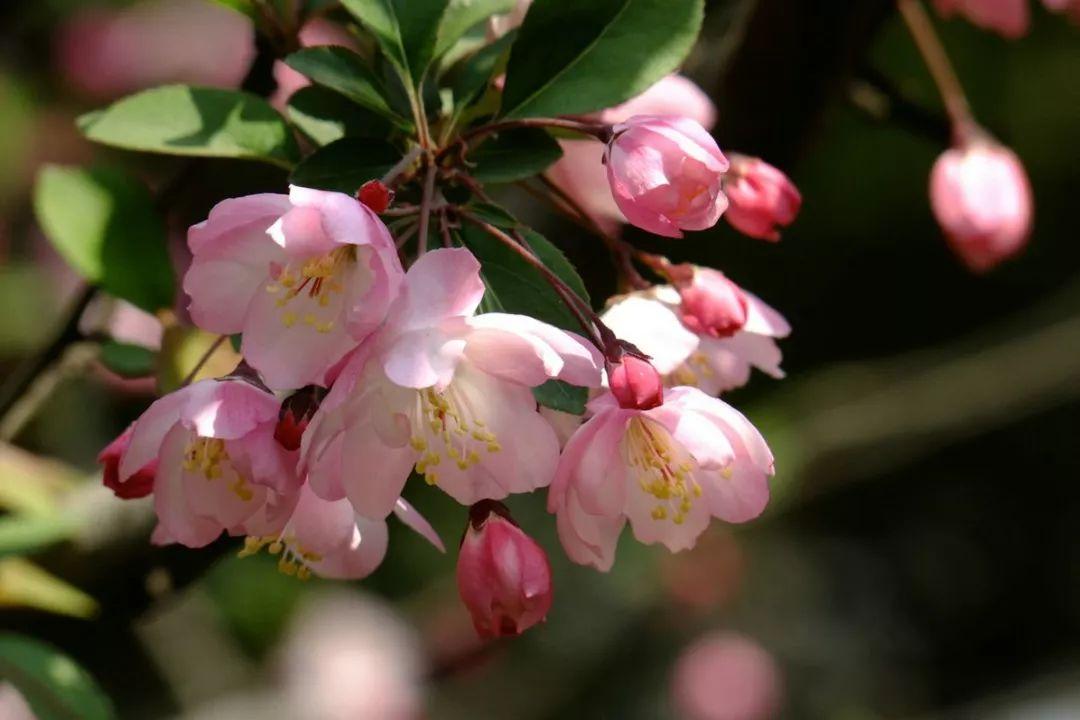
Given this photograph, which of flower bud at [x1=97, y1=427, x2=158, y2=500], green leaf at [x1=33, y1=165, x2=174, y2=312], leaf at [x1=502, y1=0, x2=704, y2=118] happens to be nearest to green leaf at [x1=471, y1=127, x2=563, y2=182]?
leaf at [x1=502, y1=0, x2=704, y2=118]

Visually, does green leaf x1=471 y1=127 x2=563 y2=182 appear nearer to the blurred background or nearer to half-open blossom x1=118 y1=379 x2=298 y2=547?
half-open blossom x1=118 y1=379 x2=298 y2=547

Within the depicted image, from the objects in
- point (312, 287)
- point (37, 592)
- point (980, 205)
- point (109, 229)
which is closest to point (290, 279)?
point (312, 287)

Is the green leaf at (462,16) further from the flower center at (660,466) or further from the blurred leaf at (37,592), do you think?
the blurred leaf at (37,592)

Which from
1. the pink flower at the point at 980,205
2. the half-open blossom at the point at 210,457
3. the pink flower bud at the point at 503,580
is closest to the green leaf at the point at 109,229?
the half-open blossom at the point at 210,457

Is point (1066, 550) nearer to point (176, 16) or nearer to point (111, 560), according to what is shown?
point (176, 16)

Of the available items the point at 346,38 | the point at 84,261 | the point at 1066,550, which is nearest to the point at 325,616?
the point at 346,38

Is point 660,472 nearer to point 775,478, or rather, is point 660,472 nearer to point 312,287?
point 312,287

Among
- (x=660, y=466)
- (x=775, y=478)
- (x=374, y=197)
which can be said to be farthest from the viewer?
(x=775, y=478)
